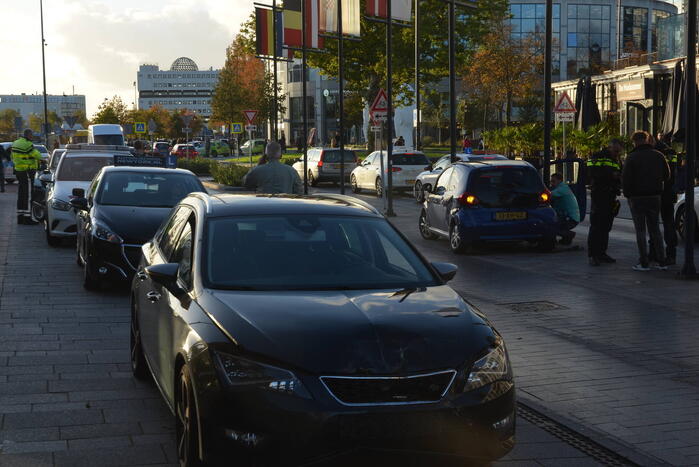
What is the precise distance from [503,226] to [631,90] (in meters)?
26.9

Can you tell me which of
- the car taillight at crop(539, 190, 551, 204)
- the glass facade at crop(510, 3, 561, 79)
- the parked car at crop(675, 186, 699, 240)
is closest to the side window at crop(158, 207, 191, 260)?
the car taillight at crop(539, 190, 551, 204)

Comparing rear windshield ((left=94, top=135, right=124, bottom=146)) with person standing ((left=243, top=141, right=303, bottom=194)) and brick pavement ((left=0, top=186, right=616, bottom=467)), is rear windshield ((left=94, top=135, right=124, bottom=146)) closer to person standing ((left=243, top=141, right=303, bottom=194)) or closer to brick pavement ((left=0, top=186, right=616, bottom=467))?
person standing ((left=243, top=141, right=303, bottom=194))

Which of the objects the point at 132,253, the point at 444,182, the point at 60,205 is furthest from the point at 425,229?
the point at 132,253

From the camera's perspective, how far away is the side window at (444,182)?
17.6 meters

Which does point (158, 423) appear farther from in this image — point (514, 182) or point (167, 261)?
point (514, 182)

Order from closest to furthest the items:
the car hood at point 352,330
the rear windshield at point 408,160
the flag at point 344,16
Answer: the car hood at point 352,330 < the flag at point 344,16 < the rear windshield at point 408,160

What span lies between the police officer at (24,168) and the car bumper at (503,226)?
428 inches

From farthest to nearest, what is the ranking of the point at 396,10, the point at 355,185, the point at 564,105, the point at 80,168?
the point at 355,185
the point at 396,10
the point at 564,105
the point at 80,168

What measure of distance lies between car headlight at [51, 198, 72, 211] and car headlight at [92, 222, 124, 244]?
5550mm

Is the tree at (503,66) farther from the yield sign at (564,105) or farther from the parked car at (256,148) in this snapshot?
the yield sign at (564,105)

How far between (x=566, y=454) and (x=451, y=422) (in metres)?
1.33

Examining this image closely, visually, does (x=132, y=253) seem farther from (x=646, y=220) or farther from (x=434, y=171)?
(x=434, y=171)

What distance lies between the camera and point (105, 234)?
1188cm

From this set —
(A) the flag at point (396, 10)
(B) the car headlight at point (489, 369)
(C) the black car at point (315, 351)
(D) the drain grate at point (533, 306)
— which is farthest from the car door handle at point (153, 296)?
(A) the flag at point (396, 10)
